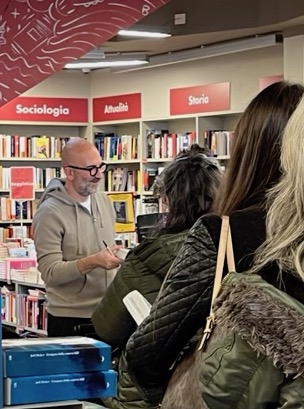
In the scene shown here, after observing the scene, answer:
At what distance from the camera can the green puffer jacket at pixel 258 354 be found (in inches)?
54.1

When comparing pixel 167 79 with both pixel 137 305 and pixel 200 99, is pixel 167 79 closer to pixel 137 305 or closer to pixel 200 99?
pixel 200 99

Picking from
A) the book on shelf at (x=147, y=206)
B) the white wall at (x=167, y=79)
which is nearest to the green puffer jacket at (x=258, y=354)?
the white wall at (x=167, y=79)

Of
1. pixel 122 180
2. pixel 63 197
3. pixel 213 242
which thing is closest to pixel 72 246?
pixel 63 197

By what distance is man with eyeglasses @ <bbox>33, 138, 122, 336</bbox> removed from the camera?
3861mm

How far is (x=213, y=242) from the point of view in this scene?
1.81m

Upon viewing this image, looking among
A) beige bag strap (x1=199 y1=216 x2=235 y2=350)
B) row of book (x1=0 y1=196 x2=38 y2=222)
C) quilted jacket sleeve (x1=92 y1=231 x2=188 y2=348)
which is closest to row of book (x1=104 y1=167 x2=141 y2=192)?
row of book (x1=0 y1=196 x2=38 y2=222)

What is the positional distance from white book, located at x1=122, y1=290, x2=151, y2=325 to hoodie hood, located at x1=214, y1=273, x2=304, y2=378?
1075 millimetres

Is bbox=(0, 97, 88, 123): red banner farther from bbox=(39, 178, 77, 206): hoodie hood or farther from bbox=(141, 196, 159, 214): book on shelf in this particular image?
bbox=(39, 178, 77, 206): hoodie hood

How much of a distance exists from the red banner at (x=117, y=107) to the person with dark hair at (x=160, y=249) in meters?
8.35

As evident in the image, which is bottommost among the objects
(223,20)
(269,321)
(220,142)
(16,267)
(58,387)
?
(16,267)

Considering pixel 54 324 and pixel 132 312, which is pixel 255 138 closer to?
pixel 132 312

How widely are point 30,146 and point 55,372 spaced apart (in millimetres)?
Answer: 9410

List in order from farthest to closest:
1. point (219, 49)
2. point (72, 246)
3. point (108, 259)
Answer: point (219, 49), point (72, 246), point (108, 259)

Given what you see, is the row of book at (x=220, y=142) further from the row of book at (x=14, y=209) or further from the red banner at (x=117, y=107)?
the row of book at (x=14, y=209)
